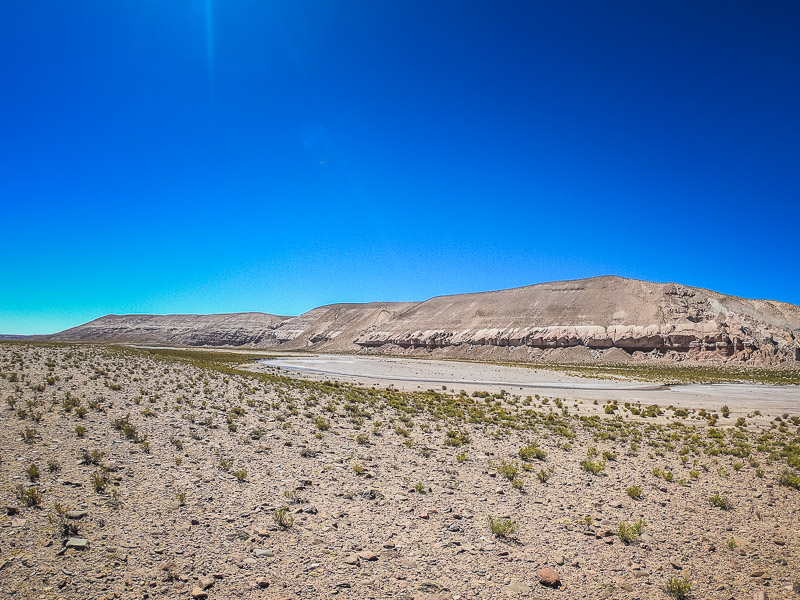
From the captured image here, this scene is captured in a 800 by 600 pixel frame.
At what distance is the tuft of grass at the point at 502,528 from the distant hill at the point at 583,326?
80615 mm

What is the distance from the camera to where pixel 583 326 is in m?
88.9

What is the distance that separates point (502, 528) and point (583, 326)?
90.5 meters

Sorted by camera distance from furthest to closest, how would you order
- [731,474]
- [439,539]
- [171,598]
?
[731,474] → [439,539] → [171,598]

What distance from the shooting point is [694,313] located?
8450 centimetres

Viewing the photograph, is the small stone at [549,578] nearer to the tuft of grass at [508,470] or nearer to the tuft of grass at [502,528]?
the tuft of grass at [502,528]

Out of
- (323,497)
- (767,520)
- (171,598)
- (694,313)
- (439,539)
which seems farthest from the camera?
(694,313)

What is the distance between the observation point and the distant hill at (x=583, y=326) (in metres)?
74.7

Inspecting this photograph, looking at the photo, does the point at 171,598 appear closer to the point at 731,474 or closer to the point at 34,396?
the point at 731,474

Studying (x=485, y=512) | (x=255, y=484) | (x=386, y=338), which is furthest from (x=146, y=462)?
(x=386, y=338)

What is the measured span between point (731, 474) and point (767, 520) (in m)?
3.32

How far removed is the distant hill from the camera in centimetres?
7469

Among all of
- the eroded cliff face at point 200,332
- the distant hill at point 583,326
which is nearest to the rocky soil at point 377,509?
the distant hill at point 583,326

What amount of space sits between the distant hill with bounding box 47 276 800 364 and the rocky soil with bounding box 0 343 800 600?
72203 millimetres

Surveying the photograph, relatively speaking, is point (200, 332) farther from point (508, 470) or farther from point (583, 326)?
point (508, 470)
